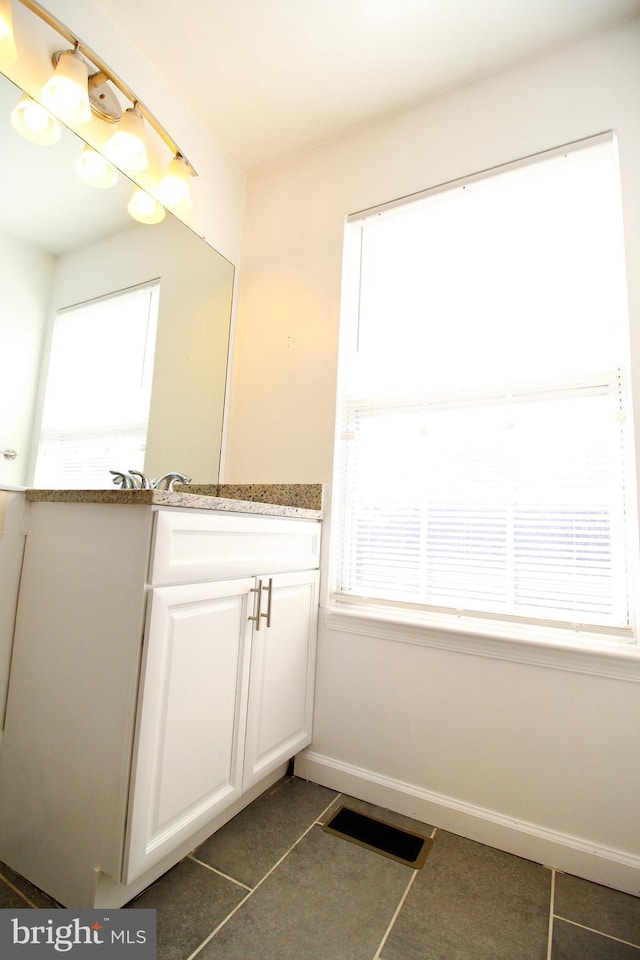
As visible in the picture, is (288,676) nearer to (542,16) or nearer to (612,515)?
(612,515)

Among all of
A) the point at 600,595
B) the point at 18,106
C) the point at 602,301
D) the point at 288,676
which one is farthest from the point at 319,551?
the point at 18,106

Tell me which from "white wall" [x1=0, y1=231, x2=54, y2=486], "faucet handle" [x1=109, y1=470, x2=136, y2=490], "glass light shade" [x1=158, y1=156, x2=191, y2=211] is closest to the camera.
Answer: "white wall" [x1=0, y1=231, x2=54, y2=486]

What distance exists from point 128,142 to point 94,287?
522 mm

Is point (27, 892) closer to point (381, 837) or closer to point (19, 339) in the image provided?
point (381, 837)

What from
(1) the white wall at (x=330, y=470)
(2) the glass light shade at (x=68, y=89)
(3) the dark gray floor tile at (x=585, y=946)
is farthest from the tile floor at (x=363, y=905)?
(2) the glass light shade at (x=68, y=89)

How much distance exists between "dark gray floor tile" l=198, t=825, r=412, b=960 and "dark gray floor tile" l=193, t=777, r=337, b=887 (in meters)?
0.05

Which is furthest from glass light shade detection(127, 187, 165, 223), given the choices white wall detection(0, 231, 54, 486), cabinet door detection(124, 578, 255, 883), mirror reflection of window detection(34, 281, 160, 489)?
cabinet door detection(124, 578, 255, 883)

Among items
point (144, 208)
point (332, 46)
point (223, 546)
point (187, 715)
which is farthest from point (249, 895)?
point (332, 46)

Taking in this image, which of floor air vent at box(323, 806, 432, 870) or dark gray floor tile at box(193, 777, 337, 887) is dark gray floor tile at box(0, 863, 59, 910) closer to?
dark gray floor tile at box(193, 777, 337, 887)

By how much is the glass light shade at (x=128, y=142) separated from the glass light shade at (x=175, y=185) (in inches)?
5.6

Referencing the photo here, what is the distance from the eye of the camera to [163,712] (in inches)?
40.1

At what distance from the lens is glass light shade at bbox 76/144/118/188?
4.64 feet

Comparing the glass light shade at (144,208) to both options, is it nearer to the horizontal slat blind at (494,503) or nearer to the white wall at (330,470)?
the white wall at (330,470)

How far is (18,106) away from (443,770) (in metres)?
2.34
